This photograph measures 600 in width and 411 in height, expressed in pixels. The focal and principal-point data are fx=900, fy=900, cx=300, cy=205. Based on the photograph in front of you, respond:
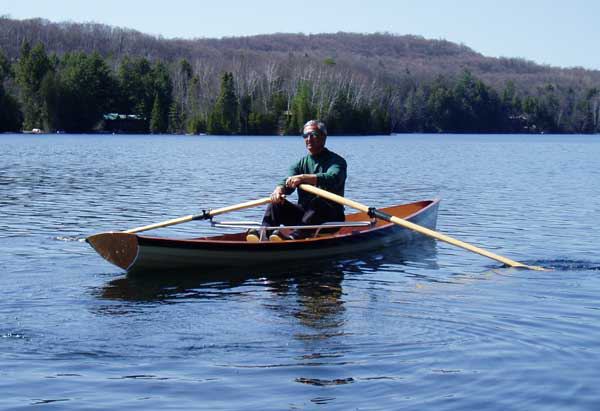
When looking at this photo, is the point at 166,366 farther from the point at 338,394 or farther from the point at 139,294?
the point at 139,294

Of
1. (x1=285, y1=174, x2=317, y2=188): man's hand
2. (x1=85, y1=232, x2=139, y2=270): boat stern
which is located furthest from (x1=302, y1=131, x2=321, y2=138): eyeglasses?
(x1=85, y1=232, x2=139, y2=270): boat stern

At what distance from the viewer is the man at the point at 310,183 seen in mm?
14430

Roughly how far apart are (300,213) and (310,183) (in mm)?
891

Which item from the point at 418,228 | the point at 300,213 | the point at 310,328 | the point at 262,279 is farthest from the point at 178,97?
the point at 310,328

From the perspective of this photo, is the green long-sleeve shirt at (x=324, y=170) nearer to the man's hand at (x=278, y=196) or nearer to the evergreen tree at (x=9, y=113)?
the man's hand at (x=278, y=196)

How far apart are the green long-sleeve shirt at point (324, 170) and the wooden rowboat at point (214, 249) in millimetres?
821

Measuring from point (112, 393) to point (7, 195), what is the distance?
2079 centimetres

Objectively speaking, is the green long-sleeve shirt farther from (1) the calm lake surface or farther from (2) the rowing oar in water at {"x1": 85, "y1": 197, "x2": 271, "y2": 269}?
(2) the rowing oar in water at {"x1": 85, "y1": 197, "x2": 271, "y2": 269}

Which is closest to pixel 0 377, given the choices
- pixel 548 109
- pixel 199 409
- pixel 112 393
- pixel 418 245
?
pixel 112 393

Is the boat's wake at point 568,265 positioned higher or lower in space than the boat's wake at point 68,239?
higher

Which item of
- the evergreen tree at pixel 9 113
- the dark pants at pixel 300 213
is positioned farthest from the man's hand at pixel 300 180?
the evergreen tree at pixel 9 113

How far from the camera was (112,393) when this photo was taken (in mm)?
7863

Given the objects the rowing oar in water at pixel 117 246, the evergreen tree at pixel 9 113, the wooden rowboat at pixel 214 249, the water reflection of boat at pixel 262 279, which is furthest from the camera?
the evergreen tree at pixel 9 113

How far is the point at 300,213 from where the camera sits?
15.2 metres
